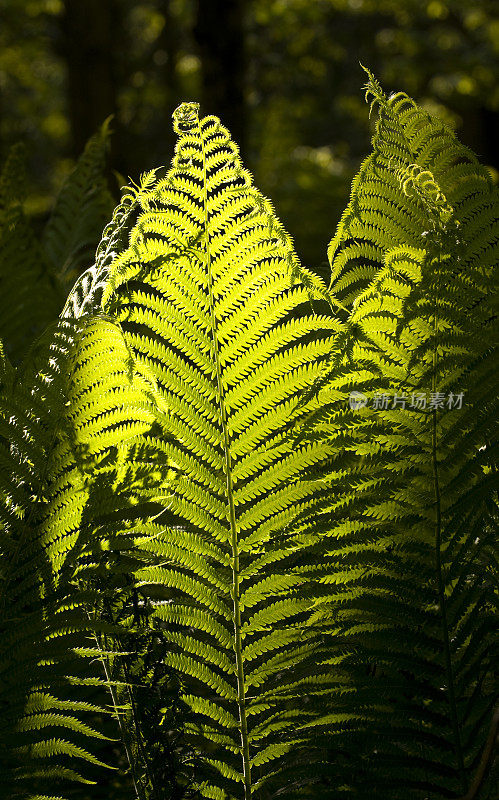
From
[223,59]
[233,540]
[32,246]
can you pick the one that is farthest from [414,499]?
[223,59]

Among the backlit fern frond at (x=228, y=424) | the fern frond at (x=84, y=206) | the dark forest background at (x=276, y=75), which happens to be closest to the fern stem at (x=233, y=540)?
the backlit fern frond at (x=228, y=424)

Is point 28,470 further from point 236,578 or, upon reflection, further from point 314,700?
point 314,700

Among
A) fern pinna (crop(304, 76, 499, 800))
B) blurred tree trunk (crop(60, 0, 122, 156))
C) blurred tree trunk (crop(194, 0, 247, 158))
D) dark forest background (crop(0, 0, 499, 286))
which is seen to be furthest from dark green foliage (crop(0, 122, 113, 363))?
blurred tree trunk (crop(60, 0, 122, 156))

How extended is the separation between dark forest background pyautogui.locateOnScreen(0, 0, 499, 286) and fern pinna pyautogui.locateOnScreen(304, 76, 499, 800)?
16.0ft

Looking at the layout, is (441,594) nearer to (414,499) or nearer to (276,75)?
(414,499)

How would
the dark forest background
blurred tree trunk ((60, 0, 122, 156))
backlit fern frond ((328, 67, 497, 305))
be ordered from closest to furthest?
backlit fern frond ((328, 67, 497, 305)) → blurred tree trunk ((60, 0, 122, 156)) → the dark forest background

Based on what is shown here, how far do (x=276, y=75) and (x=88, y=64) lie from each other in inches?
270

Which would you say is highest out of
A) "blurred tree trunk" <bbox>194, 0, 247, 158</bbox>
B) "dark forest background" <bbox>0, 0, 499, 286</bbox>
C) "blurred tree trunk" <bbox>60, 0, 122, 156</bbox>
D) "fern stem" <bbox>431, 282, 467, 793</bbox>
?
"dark forest background" <bbox>0, 0, 499, 286</bbox>

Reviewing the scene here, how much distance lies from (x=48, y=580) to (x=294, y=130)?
1347cm

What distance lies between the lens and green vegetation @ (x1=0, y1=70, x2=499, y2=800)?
37.9 inches

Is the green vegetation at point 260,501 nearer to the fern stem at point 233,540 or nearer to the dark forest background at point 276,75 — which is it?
the fern stem at point 233,540

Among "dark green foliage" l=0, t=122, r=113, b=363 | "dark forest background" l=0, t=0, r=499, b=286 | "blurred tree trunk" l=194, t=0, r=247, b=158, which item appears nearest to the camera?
"dark green foliage" l=0, t=122, r=113, b=363

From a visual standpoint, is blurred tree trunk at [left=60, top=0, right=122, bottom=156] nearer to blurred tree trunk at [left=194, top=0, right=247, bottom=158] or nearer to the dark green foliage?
blurred tree trunk at [left=194, top=0, right=247, bottom=158]

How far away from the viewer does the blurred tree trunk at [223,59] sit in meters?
5.36
